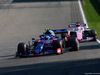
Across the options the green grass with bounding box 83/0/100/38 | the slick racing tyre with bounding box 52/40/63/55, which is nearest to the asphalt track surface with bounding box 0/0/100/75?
the slick racing tyre with bounding box 52/40/63/55

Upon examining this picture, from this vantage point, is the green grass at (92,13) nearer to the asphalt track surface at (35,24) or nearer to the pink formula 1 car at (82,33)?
the asphalt track surface at (35,24)

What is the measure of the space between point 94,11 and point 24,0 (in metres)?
14.9

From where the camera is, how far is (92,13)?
134 ft

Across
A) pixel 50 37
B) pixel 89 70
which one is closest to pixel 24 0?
pixel 50 37

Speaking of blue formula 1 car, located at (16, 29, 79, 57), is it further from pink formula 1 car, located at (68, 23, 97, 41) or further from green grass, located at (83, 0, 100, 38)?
green grass, located at (83, 0, 100, 38)

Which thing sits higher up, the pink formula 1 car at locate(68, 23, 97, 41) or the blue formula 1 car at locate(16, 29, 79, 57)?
the pink formula 1 car at locate(68, 23, 97, 41)

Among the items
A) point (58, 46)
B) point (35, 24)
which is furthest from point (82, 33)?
point (35, 24)

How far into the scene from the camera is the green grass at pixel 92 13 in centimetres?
3395

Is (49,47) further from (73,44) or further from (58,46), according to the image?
(73,44)

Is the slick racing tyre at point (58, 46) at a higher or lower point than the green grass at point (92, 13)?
lower

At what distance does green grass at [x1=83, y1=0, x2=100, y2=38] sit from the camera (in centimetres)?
3395

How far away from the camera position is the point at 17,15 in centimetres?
4119

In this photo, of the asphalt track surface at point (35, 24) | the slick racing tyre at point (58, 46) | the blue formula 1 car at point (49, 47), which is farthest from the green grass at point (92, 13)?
the slick racing tyre at point (58, 46)

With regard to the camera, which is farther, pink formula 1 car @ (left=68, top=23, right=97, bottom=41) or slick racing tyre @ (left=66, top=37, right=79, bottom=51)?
pink formula 1 car @ (left=68, top=23, right=97, bottom=41)
